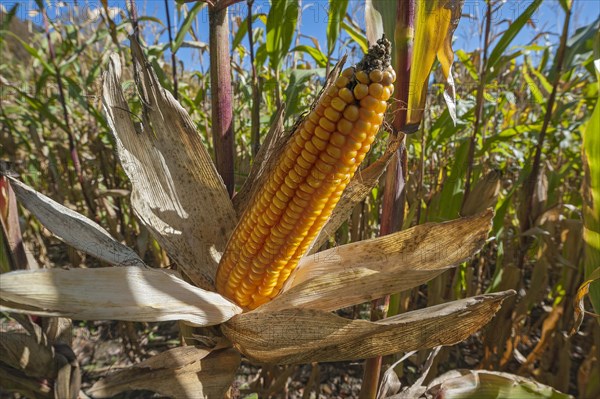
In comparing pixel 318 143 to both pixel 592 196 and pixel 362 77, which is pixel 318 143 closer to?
pixel 362 77

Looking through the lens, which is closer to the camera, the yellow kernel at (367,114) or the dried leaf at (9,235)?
the yellow kernel at (367,114)

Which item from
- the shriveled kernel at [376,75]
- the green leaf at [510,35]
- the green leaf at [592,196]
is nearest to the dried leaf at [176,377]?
the shriveled kernel at [376,75]

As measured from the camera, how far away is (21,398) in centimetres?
202

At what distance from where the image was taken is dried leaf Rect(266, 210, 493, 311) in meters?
0.92

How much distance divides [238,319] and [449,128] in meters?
1.61

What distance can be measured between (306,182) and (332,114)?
0.59 ft

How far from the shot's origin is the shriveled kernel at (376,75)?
0.72 m

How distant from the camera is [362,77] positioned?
0.73m

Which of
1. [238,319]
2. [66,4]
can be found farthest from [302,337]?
[66,4]

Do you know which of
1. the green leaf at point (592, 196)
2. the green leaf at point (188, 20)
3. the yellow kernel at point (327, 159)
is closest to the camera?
the yellow kernel at point (327, 159)

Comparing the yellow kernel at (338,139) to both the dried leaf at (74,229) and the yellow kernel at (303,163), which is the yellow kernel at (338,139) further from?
the dried leaf at (74,229)

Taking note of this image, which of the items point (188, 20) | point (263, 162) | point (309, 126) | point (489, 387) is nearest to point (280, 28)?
point (188, 20)

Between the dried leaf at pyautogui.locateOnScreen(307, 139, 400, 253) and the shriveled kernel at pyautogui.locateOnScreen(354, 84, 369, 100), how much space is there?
0.27 m

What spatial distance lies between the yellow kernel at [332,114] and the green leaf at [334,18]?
3.00 feet
